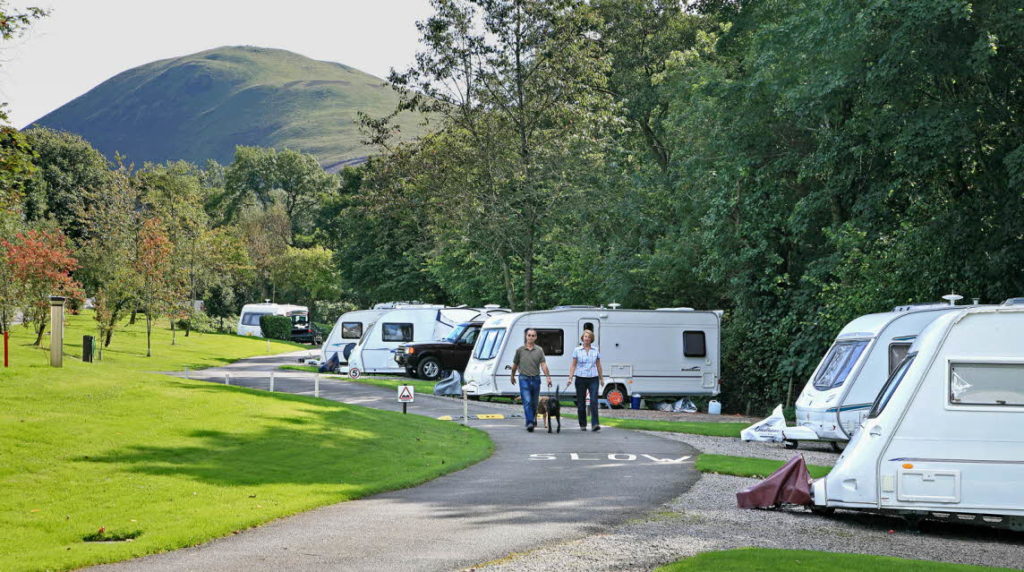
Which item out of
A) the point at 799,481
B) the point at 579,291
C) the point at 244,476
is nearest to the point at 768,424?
the point at 799,481

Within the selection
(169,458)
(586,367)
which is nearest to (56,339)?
(169,458)

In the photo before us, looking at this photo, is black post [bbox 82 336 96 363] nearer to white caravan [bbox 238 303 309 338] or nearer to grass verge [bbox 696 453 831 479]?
grass verge [bbox 696 453 831 479]

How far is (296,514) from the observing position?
978cm

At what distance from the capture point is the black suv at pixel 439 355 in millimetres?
33844

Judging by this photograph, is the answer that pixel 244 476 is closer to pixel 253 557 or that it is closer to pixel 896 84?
pixel 253 557

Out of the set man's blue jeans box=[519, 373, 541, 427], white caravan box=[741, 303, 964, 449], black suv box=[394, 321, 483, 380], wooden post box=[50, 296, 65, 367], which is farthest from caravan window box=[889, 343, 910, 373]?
black suv box=[394, 321, 483, 380]

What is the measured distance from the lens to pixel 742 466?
43.7ft

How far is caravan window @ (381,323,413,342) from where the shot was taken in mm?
35594

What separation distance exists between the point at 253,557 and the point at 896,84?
48.2 feet

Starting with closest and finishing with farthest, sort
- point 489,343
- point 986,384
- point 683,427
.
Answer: point 986,384
point 683,427
point 489,343

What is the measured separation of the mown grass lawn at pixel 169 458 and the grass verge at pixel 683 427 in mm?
3895

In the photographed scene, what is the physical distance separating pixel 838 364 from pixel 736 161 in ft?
34.7

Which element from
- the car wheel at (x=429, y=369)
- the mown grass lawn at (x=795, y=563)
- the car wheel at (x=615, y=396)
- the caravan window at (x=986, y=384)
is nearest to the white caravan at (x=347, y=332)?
the car wheel at (x=429, y=369)

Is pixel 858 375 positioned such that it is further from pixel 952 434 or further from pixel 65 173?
pixel 65 173
